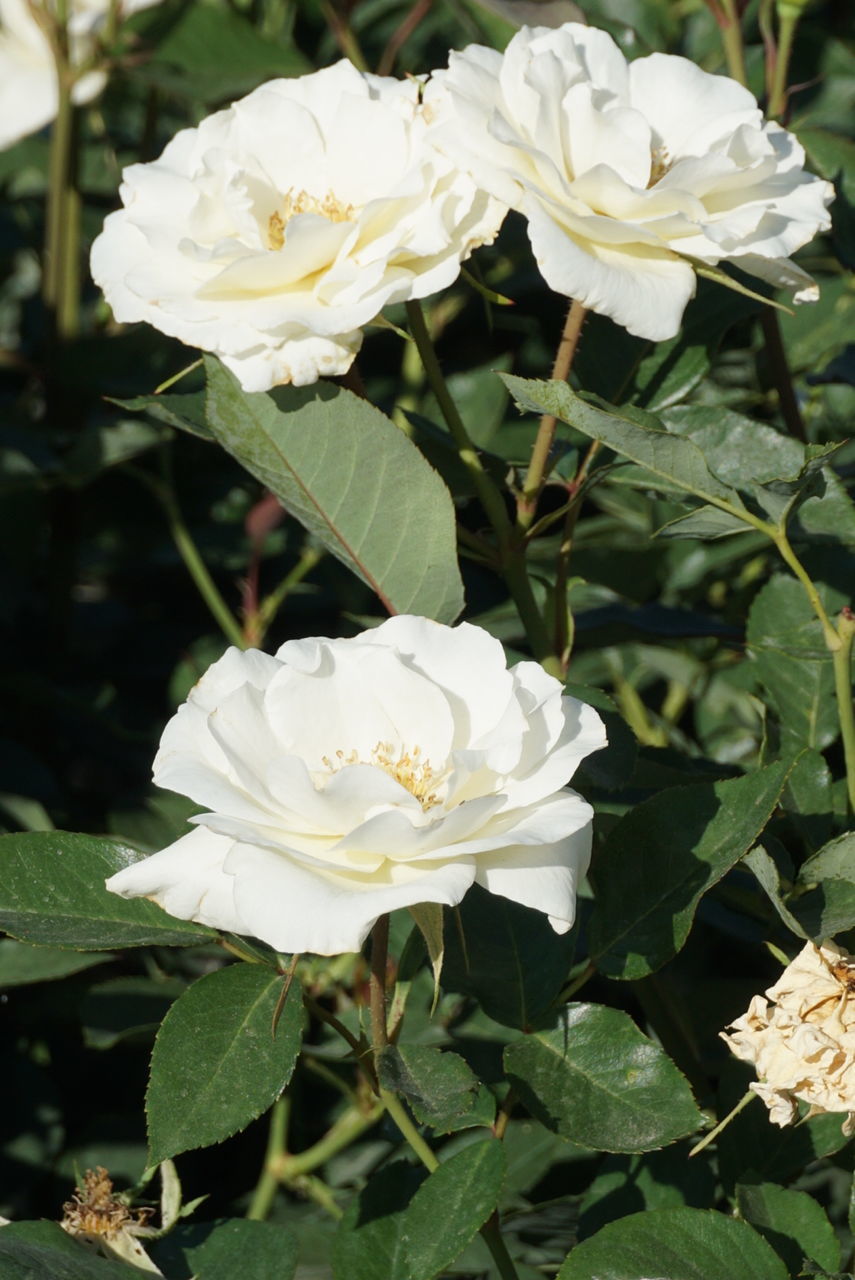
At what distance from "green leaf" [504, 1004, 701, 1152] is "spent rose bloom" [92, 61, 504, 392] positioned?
37 cm

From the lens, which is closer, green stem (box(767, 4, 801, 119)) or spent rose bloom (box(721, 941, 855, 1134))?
spent rose bloom (box(721, 941, 855, 1134))

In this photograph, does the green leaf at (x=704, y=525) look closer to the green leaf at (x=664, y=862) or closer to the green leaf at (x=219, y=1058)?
the green leaf at (x=664, y=862)

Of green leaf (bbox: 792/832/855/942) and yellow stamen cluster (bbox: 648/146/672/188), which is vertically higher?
yellow stamen cluster (bbox: 648/146/672/188)

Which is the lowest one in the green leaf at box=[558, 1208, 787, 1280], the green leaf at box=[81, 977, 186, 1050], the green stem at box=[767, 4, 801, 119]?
the green leaf at box=[81, 977, 186, 1050]

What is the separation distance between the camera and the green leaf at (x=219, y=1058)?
0.64m

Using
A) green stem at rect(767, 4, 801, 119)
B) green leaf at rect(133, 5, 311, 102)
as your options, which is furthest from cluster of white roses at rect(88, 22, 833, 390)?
green leaf at rect(133, 5, 311, 102)

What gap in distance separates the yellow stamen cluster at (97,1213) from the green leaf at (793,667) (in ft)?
1.66

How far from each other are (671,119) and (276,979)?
0.53 meters

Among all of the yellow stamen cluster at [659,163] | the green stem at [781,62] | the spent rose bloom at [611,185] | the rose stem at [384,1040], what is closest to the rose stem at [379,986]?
the rose stem at [384,1040]

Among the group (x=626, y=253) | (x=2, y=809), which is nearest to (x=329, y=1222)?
(x=2, y=809)

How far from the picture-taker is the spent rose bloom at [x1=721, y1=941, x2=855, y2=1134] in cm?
68

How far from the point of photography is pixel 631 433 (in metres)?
0.72

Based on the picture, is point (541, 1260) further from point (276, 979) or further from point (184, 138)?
point (184, 138)

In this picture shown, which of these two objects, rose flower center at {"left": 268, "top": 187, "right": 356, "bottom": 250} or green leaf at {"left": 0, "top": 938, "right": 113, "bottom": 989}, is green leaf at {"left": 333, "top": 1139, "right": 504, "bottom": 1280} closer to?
green leaf at {"left": 0, "top": 938, "right": 113, "bottom": 989}
